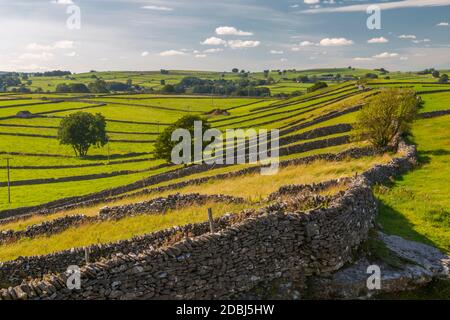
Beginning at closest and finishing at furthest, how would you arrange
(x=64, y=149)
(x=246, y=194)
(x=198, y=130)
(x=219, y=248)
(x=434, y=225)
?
(x=219, y=248) < (x=434, y=225) < (x=246, y=194) < (x=198, y=130) < (x=64, y=149)

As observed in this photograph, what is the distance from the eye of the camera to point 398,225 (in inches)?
667

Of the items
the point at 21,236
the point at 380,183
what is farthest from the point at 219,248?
the point at 21,236

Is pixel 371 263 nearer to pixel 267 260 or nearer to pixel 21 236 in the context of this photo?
pixel 267 260

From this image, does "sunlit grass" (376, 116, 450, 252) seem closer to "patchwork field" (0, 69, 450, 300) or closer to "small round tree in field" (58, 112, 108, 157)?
"patchwork field" (0, 69, 450, 300)

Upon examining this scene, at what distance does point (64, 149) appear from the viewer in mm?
93625

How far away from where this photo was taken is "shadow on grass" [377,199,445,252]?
Answer: 1568 cm

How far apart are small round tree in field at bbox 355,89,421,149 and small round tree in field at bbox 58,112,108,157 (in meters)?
65.8

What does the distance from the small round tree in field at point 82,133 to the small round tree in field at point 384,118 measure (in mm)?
65801

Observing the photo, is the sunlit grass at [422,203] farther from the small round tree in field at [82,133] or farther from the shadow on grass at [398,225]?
the small round tree in field at [82,133]

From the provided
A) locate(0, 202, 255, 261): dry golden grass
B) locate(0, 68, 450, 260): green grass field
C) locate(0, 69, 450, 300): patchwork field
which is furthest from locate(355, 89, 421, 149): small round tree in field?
locate(0, 202, 255, 261): dry golden grass

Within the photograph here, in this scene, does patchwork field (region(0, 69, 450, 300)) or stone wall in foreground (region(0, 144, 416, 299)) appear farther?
patchwork field (region(0, 69, 450, 300))

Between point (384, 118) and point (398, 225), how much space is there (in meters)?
24.0
